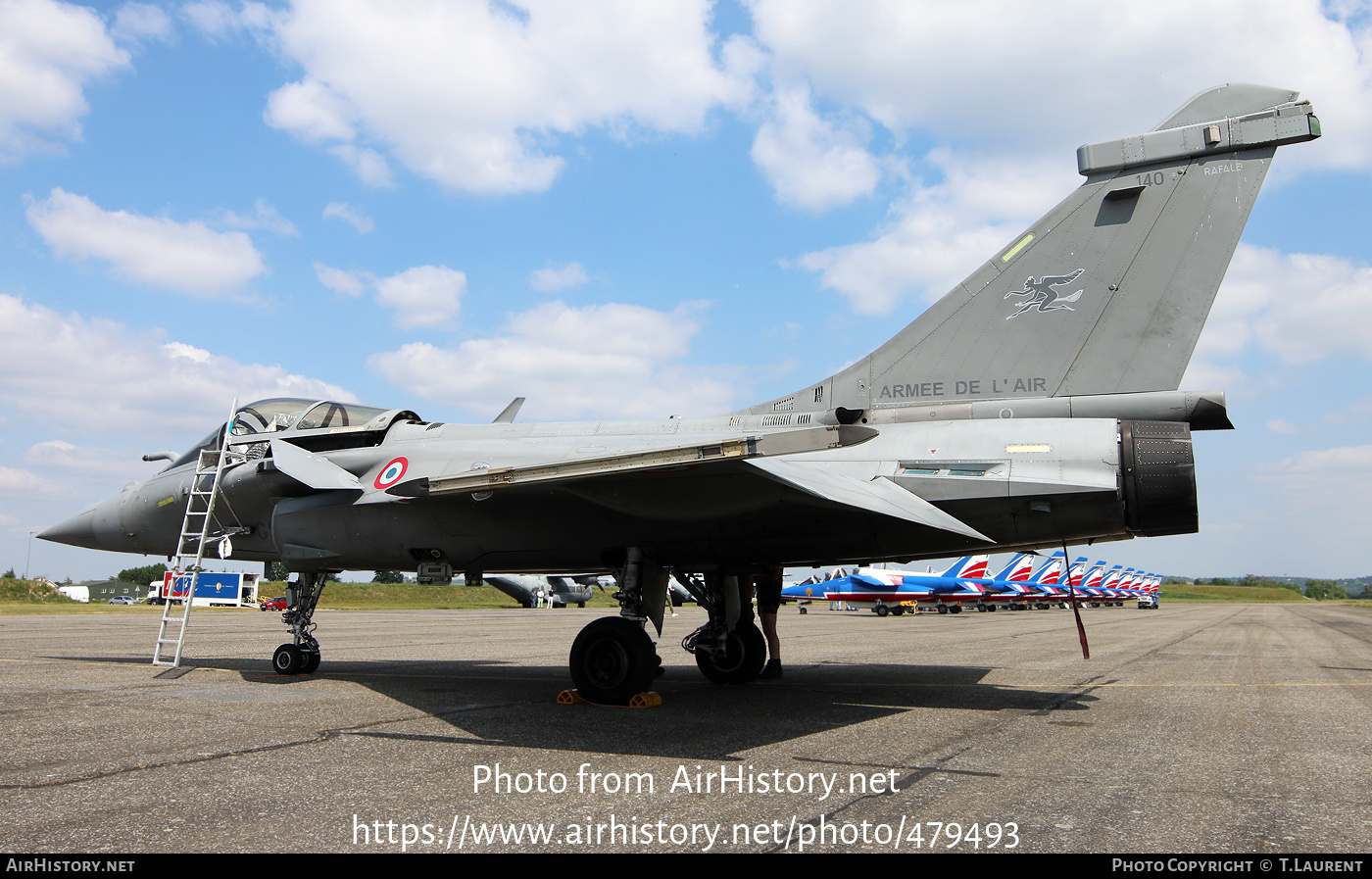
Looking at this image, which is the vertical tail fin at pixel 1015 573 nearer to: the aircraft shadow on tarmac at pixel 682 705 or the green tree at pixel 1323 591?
the aircraft shadow on tarmac at pixel 682 705

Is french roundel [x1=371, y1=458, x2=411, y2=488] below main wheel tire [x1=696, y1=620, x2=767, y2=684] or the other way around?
the other way around

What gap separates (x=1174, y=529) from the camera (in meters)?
6.84

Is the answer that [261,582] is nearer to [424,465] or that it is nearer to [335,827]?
[424,465]

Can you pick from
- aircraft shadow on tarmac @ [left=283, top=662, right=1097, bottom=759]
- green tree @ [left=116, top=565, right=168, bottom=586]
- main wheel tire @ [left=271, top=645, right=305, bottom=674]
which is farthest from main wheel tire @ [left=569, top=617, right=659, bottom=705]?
green tree @ [left=116, top=565, right=168, bottom=586]

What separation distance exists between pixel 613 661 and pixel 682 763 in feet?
8.34

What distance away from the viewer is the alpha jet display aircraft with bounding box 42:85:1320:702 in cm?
675

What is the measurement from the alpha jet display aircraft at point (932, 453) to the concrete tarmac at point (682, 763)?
147 cm

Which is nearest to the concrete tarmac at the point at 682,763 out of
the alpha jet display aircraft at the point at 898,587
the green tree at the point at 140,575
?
the alpha jet display aircraft at the point at 898,587

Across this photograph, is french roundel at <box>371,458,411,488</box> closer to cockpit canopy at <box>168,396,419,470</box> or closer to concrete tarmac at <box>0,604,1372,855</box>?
cockpit canopy at <box>168,396,419,470</box>

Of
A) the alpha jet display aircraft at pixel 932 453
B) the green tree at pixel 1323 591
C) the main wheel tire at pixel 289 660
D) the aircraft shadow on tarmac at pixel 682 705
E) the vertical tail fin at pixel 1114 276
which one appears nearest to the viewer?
the aircraft shadow on tarmac at pixel 682 705

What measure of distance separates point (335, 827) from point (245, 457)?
735 centimetres

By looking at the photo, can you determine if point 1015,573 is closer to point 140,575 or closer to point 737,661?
point 737,661

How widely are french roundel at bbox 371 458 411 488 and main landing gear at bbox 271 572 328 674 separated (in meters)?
1.79

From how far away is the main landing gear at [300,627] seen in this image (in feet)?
31.8
